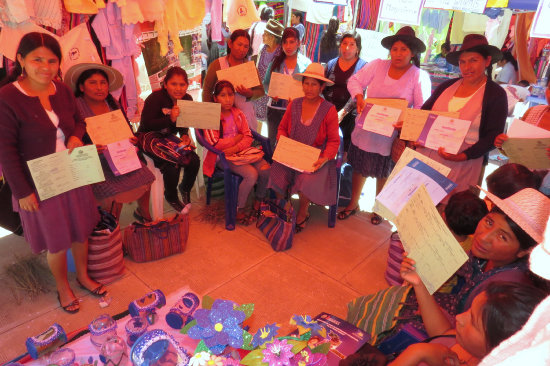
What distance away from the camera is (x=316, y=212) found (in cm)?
450

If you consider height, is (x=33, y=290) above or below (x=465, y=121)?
below

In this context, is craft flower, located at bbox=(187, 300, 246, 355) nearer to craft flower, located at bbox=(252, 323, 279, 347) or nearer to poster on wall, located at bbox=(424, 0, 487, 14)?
craft flower, located at bbox=(252, 323, 279, 347)

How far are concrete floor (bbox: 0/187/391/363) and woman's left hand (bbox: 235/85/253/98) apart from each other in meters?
1.47

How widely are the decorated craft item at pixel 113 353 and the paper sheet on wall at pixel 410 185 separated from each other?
1532mm

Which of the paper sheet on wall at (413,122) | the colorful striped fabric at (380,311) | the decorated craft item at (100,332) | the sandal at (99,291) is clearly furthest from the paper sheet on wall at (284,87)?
the decorated craft item at (100,332)

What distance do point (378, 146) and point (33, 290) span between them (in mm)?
3309

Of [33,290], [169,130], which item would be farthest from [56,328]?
[169,130]

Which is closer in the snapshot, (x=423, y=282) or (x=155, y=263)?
(x=423, y=282)

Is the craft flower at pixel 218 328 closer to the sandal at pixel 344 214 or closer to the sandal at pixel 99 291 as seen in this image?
the sandal at pixel 99 291

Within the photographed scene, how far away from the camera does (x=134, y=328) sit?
1.97 metres

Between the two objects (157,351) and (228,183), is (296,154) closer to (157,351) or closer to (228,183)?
(228,183)

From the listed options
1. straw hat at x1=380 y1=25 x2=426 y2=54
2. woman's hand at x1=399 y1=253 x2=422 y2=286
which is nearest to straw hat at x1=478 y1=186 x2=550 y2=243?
woman's hand at x1=399 y1=253 x2=422 y2=286

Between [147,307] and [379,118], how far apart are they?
102 inches

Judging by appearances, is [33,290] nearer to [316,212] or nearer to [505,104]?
Answer: [316,212]
